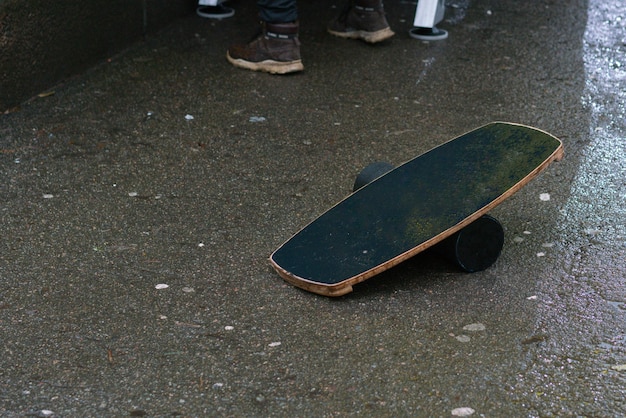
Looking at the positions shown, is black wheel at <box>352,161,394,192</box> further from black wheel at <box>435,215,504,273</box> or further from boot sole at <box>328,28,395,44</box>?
boot sole at <box>328,28,395,44</box>

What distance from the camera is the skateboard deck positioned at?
273cm

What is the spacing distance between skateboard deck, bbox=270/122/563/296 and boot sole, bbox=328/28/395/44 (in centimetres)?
232

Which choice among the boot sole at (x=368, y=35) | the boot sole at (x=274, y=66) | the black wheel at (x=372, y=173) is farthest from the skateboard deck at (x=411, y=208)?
the boot sole at (x=368, y=35)

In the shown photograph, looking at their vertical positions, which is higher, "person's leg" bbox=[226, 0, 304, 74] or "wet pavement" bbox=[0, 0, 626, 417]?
"person's leg" bbox=[226, 0, 304, 74]

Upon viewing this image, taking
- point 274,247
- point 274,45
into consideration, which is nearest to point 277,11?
point 274,45

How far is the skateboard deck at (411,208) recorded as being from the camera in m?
2.73

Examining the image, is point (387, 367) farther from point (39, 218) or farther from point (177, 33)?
point (177, 33)

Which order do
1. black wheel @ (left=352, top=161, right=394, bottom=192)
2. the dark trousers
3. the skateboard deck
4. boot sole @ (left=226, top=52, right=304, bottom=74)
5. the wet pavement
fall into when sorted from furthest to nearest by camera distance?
boot sole @ (left=226, top=52, right=304, bottom=74)
the dark trousers
black wheel @ (left=352, top=161, right=394, bottom=192)
the skateboard deck
the wet pavement

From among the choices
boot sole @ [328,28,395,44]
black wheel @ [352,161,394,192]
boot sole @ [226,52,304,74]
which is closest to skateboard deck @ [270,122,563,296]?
black wheel @ [352,161,394,192]

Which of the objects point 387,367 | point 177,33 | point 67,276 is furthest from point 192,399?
point 177,33

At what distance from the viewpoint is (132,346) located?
2.49m

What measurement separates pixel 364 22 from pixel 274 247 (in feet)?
8.66

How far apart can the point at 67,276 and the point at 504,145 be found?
63.0 inches

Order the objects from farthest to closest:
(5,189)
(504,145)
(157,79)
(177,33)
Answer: (177,33), (157,79), (5,189), (504,145)
